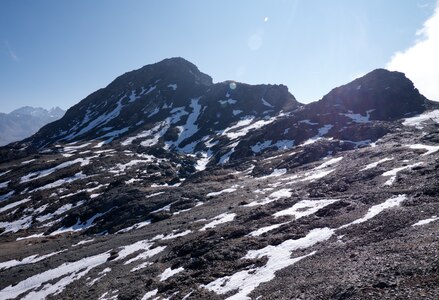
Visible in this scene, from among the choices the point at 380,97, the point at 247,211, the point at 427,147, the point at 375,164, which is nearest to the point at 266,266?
the point at 247,211

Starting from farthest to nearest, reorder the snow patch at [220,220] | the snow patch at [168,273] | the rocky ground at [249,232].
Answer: the snow patch at [220,220]
the snow patch at [168,273]
the rocky ground at [249,232]

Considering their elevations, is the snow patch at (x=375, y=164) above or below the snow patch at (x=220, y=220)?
above

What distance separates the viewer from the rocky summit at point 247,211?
1037 inches

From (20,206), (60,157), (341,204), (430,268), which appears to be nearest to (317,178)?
(341,204)

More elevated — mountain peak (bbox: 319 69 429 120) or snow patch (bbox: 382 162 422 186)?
mountain peak (bbox: 319 69 429 120)

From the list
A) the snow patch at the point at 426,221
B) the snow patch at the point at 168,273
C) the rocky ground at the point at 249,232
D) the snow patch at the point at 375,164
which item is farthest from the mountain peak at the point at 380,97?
the snow patch at the point at 168,273

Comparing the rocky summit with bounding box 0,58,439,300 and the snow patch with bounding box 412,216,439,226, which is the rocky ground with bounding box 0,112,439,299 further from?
the snow patch with bounding box 412,216,439,226

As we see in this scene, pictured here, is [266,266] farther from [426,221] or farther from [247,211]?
[247,211]

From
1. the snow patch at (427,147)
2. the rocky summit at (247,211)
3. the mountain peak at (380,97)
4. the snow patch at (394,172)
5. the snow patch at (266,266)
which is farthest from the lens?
the mountain peak at (380,97)

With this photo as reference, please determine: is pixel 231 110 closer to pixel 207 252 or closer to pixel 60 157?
pixel 60 157

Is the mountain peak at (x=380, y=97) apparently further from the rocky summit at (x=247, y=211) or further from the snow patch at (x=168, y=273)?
the snow patch at (x=168, y=273)

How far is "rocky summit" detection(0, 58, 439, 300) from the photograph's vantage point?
2633cm

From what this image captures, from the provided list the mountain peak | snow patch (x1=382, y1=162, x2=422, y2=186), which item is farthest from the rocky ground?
the mountain peak

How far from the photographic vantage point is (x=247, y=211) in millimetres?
53062
